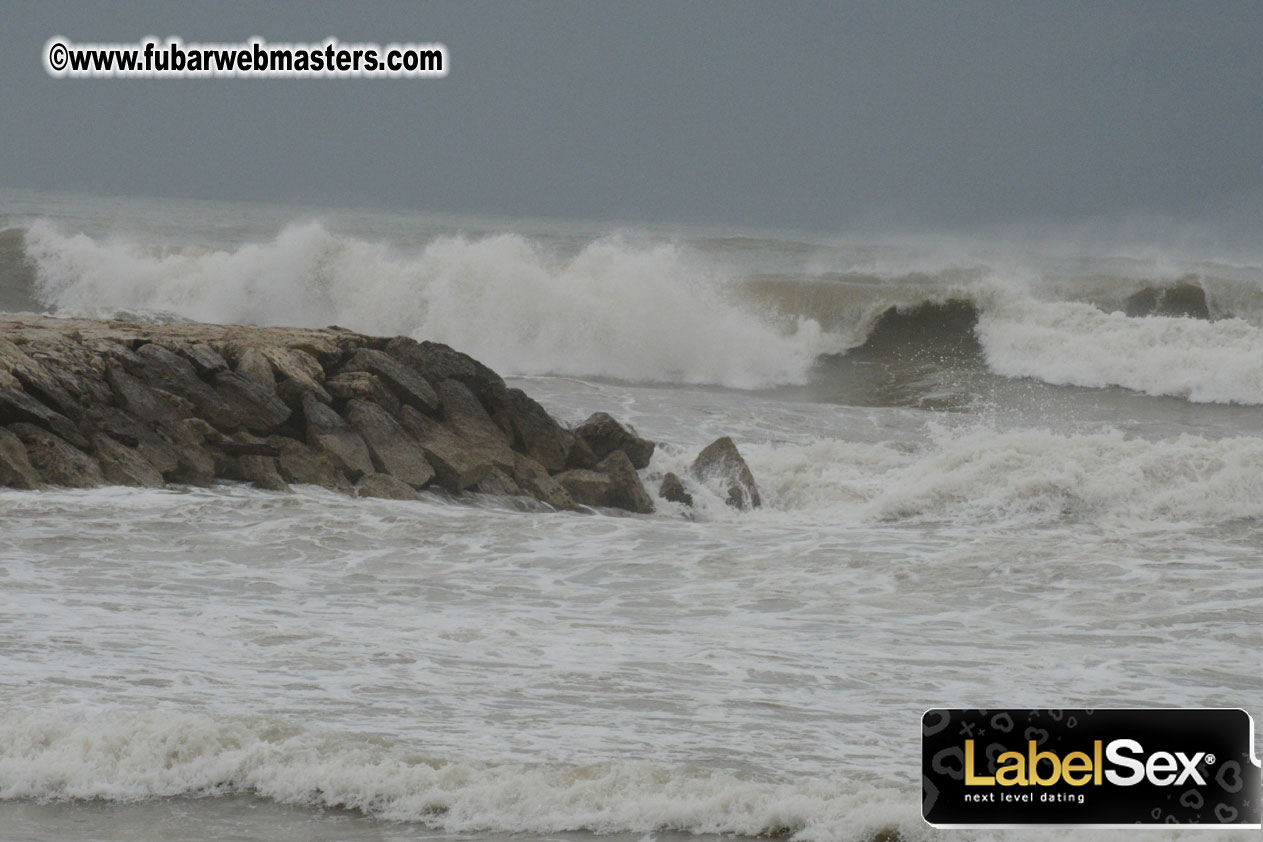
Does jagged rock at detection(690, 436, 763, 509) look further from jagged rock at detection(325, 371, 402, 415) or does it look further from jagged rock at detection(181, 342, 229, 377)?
jagged rock at detection(181, 342, 229, 377)

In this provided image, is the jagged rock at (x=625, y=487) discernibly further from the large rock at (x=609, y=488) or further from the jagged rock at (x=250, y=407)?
the jagged rock at (x=250, y=407)

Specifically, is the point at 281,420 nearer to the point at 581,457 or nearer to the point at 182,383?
the point at 182,383

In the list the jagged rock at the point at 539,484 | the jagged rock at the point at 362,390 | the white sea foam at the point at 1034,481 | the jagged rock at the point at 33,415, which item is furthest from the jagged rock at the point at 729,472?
the jagged rock at the point at 33,415

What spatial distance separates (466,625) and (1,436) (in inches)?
189

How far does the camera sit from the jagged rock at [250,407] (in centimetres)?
1153

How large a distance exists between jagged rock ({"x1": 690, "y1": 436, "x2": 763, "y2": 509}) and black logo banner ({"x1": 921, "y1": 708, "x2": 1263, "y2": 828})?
7805 millimetres

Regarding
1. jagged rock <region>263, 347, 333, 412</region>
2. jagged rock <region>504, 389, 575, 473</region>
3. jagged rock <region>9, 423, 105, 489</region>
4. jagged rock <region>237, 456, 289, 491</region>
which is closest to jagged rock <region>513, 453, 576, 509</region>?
jagged rock <region>504, 389, 575, 473</region>

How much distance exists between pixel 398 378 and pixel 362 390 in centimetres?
40

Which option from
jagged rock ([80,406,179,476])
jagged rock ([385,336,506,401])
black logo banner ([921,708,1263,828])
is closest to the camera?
black logo banner ([921,708,1263,828])

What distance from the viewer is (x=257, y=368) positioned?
1187cm

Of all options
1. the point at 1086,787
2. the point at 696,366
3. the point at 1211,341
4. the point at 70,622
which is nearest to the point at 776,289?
the point at 696,366

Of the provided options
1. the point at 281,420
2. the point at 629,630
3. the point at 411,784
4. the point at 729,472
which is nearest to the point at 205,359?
the point at 281,420

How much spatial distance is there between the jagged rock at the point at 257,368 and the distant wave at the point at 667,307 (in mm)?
10015

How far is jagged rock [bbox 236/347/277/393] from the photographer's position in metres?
11.8
